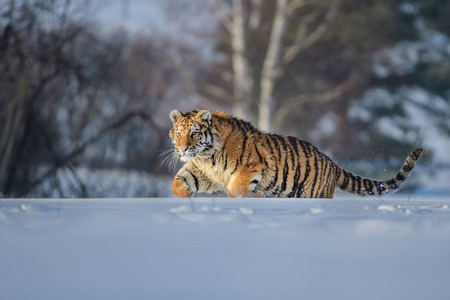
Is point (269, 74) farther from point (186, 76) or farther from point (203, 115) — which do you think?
point (203, 115)

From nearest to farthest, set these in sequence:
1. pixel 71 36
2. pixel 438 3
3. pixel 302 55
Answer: pixel 71 36, pixel 438 3, pixel 302 55

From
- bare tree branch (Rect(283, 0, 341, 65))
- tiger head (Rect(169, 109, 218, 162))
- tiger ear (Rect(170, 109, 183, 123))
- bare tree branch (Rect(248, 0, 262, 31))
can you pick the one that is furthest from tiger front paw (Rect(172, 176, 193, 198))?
bare tree branch (Rect(248, 0, 262, 31))

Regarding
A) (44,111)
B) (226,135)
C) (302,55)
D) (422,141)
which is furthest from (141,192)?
(302,55)

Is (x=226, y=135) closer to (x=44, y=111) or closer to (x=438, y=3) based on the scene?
(x=44, y=111)

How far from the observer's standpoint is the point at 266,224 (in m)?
3.54

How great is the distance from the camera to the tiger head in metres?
5.52

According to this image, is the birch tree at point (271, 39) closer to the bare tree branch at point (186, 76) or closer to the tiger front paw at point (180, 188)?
the bare tree branch at point (186, 76)

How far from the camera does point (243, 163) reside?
5.54 m

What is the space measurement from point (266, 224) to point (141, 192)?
8.16 meters

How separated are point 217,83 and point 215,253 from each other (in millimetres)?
23767

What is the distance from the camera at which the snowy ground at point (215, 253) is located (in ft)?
10.5

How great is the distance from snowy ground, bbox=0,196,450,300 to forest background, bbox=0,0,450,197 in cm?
718

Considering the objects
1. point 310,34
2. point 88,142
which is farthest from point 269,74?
point 88,142

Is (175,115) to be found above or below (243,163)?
above
